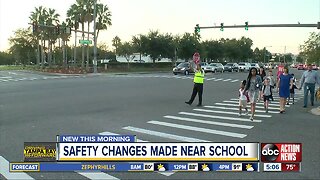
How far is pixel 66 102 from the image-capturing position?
15.1 metres

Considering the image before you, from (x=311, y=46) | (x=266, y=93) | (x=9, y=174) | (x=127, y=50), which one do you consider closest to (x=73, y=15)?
(x=127, y=50)

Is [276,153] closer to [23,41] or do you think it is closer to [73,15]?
[73,15]

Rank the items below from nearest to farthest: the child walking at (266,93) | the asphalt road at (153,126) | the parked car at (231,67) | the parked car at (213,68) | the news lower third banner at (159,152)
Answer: the news lower third banner at (159,152), the asphalt road at (153,126), the child walking at (266,93), the parked car at (213,68), the parked car at (231,67)

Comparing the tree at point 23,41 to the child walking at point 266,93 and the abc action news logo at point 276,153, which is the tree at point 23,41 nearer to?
the child walking at point 266,93

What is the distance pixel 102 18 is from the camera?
60062 millimetres

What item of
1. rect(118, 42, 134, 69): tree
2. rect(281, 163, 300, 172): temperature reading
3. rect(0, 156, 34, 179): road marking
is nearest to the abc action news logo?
rect(281, 163, 300, 172): temperature reading

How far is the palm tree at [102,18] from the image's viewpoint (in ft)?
194

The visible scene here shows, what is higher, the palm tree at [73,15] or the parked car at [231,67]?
the palm tree at [73,15]

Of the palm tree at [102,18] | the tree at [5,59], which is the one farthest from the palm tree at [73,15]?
the tree at [5,59]

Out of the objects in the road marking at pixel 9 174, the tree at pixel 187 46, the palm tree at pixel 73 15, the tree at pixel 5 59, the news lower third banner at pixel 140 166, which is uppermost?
the palm tree at pixel 73 15

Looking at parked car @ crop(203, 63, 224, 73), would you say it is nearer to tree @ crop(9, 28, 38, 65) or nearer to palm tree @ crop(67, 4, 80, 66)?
palm tree @ crop(67, 4, 80, 66)

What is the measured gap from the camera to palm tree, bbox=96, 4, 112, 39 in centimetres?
5928

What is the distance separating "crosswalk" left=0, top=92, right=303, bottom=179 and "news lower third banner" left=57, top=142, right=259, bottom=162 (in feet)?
1.97

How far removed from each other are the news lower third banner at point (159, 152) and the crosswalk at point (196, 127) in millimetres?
600
